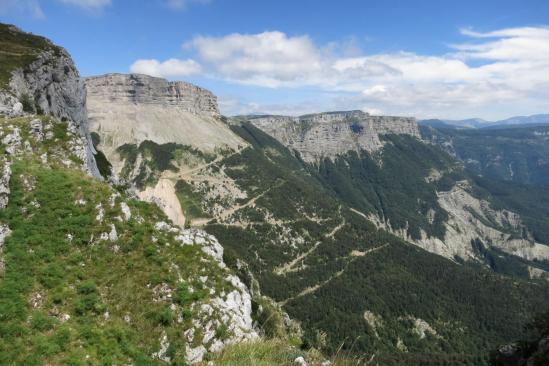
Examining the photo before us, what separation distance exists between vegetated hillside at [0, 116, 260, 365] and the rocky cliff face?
37.1 metres

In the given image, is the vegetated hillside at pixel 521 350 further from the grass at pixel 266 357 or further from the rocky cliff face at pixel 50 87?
the rocky cliff face at pixel 50 87

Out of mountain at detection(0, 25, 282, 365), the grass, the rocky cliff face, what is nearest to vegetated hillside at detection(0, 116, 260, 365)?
mountain at detection(0, 25, 282, 365)

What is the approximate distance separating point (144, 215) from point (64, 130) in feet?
53.5

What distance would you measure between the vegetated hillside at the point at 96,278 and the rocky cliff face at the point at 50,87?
122 feet

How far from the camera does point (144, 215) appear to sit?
32.0 meters

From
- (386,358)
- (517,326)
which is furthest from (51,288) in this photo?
(517,326)

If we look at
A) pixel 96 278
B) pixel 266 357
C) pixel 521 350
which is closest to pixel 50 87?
pixel 96 278

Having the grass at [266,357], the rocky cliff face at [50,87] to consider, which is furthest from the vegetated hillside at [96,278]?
the rocky cliff face at [50,87]

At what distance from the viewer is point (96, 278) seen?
79.4ft

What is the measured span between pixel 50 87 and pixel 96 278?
76767mm

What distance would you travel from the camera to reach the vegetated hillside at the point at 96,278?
19.5 metres

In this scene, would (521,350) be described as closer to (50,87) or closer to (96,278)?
(96,278)

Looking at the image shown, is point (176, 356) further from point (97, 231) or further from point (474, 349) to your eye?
point (474, 349)

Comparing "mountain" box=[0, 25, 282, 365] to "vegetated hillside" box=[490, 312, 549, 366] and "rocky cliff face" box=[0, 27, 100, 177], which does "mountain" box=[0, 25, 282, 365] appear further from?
"vegetated hillside" box=[490, 312, 549, 366]
